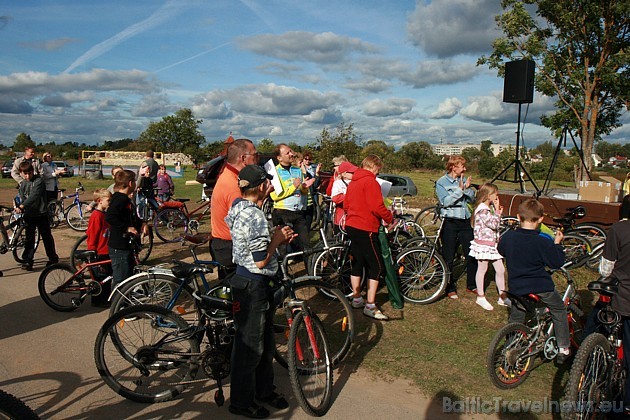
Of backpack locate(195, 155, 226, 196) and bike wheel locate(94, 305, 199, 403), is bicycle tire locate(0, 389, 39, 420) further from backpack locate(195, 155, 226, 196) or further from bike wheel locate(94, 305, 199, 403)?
backpack locate(195, 155, 226, 196)

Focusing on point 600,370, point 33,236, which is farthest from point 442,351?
point 33,236

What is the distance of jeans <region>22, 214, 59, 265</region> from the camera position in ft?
25.2

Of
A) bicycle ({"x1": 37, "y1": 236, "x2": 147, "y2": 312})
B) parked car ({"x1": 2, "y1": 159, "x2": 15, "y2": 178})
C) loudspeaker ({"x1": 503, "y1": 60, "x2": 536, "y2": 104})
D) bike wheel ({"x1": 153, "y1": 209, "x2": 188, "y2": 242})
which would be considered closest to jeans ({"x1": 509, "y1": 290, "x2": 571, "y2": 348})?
bicycle ({"x1": 37, "y1": 236, "x2": 147, "y2": 312})

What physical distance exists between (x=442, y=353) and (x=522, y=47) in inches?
574

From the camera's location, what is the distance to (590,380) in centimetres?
332

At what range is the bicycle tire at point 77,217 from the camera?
462 inches

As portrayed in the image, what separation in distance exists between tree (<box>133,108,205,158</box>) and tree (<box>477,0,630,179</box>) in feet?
204

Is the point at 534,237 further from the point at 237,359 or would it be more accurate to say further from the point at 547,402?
the point at 237,359

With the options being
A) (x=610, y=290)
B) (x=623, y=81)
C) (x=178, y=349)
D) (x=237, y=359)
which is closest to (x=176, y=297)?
(x=178, y=349)

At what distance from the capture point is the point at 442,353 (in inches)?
186

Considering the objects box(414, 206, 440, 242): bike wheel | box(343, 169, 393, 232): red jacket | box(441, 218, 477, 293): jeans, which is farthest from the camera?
box(414, 206, 440, 242): bike wheel

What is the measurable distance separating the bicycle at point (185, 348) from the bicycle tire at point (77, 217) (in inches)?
351

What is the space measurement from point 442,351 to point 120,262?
3.81 meters

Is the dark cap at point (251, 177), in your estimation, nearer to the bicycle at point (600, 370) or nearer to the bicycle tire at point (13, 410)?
the bicycle tire at point (13, 410)
